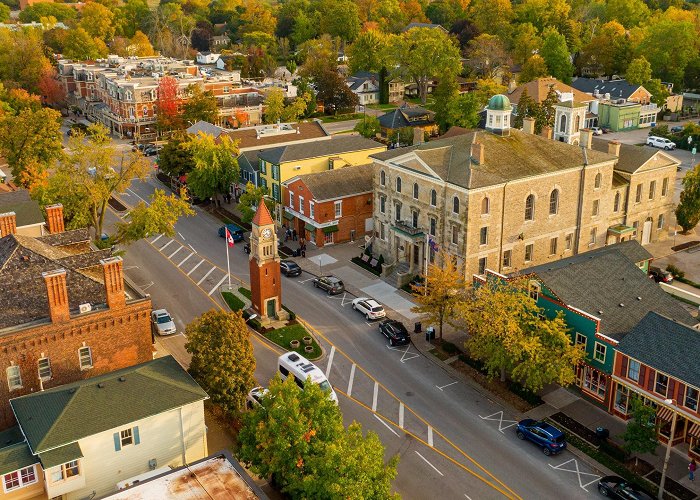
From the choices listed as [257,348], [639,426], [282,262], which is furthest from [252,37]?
[639,426]

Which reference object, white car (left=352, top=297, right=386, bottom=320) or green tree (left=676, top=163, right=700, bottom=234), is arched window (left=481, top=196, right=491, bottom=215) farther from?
green tree (left=676, top=163, right=700, bottom=234)

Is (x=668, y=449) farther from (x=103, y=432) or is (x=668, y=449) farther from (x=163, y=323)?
(x=163, y=323)

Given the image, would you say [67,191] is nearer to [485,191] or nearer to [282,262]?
[282,262]

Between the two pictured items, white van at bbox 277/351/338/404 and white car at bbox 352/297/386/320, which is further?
white car at bbox 352/297/386/320

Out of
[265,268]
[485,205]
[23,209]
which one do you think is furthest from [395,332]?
[23,209]

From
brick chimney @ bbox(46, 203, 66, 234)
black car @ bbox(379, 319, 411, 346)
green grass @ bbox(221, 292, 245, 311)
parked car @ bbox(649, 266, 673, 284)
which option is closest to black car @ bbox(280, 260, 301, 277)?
green grass @ bbox(221, 292, 245, 311)

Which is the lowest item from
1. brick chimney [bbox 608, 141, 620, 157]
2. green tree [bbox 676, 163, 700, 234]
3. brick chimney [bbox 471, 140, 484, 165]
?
green tree [bbox 676, 163, 700, 234]
